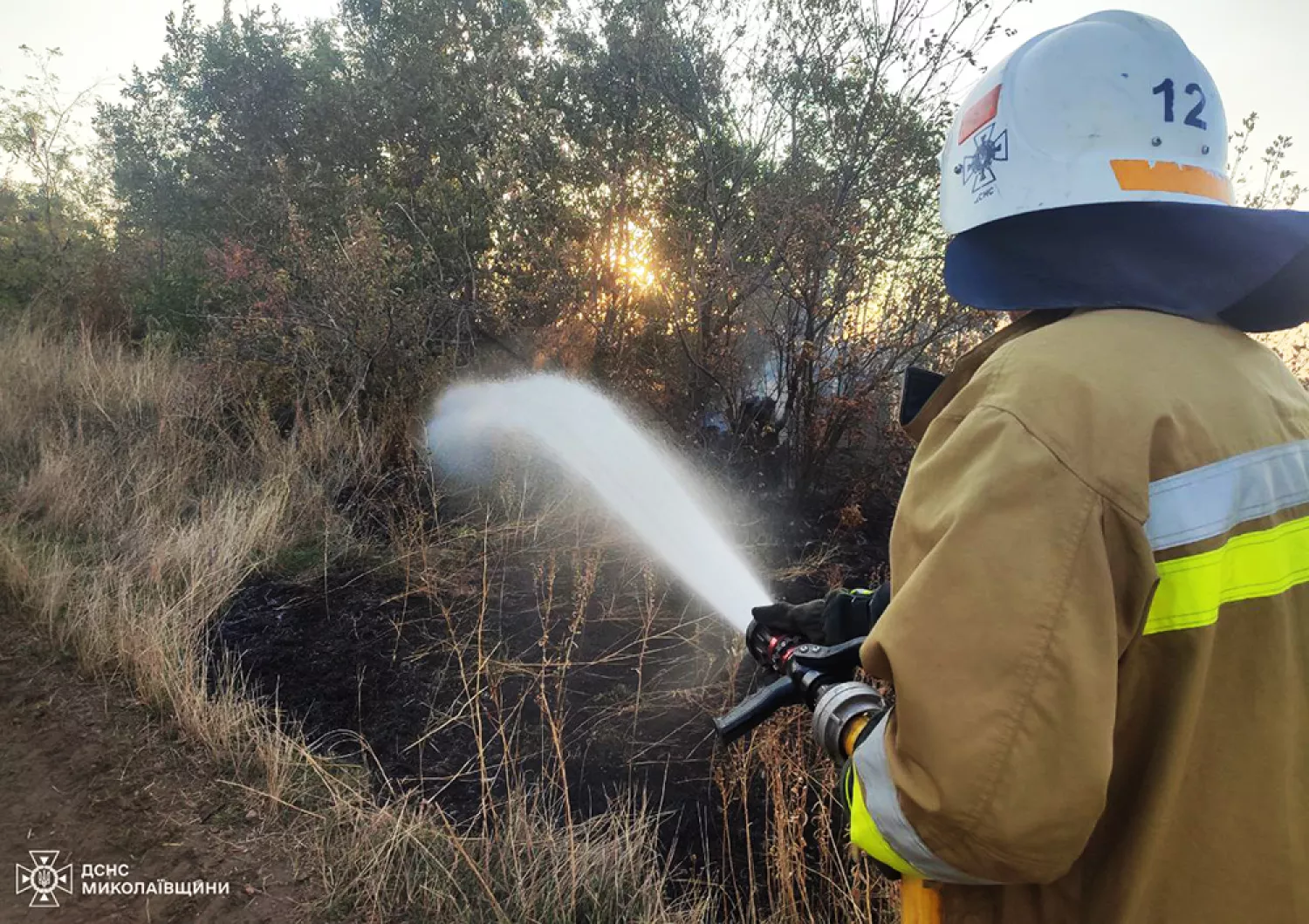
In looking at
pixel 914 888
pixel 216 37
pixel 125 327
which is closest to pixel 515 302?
pixel 125 327

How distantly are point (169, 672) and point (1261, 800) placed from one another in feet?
12.1

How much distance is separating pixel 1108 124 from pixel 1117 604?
0.79m

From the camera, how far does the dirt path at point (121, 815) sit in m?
2.31

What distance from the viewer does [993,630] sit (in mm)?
870

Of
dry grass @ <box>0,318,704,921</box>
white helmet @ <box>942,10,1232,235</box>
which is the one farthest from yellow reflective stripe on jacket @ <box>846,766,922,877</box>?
dry grass @ <box>0,318,704,921</box>

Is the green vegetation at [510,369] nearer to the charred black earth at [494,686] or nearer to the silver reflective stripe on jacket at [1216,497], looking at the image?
the charred black earth at [494,686]

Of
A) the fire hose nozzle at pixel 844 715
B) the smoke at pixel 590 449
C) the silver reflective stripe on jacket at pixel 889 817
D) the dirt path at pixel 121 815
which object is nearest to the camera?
the silver reflective stripe on jacket at pixel 889 817

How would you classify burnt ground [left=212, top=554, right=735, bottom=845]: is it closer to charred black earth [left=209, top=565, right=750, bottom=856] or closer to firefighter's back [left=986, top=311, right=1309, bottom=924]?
charred black earth [left=209, top=565, right=750, bottom=856]

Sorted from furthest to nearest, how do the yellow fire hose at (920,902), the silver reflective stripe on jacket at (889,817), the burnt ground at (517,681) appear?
the burnt ground at (517,681) → the yellow fire hose at (920,902) → the silver reflective stripe on jacket at (889,817)

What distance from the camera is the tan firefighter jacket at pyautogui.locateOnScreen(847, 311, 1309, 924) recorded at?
2.82ft

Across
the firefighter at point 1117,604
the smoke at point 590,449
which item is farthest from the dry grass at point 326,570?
the firefighter at point 1117,604

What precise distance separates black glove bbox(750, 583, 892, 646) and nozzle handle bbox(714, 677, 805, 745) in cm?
16

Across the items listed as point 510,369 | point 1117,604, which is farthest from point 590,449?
point 1117,604

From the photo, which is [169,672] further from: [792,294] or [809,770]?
[792,294]
